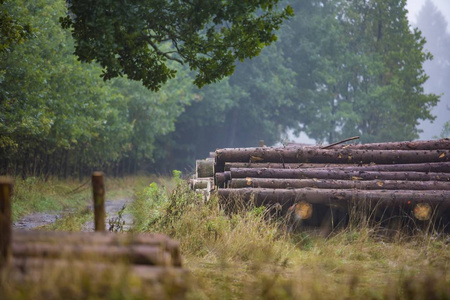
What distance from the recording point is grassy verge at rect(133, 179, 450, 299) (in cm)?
A: 642

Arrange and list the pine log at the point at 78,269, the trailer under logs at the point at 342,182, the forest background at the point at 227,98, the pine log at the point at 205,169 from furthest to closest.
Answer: the forest background at the point at 227,98 → the pine log at the point at 205,169 → the trailer under logs at the point at 342,182 → the pine log at the point at 78,269

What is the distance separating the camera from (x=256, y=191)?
35.6 feet

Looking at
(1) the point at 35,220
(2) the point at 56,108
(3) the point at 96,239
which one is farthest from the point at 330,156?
(2) the point at 56,108

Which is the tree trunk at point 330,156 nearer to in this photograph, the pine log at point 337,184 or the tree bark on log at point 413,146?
the tree bark on log at point 413,146

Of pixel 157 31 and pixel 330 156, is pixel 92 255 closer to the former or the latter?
pixel 157 31

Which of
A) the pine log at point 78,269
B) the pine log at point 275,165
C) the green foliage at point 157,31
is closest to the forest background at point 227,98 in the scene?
the pine log at point 275,165

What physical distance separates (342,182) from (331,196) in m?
0.64

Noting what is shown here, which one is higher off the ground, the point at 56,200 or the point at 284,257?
the point at 56,200

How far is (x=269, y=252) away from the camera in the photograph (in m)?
7.96

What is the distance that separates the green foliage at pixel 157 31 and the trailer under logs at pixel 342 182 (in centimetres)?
242

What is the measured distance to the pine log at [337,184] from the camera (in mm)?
10758

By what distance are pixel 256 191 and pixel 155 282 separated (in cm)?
756

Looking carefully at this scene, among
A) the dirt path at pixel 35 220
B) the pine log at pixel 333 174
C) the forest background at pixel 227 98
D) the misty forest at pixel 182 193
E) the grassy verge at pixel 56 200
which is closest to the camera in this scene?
the misty forest at pixel 182 193

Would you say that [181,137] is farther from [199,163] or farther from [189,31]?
[189,31]
